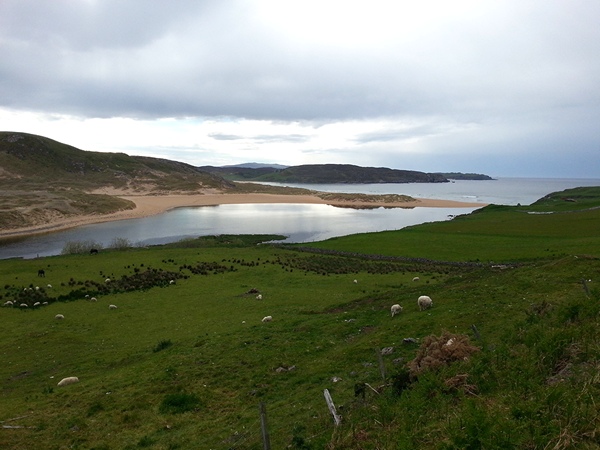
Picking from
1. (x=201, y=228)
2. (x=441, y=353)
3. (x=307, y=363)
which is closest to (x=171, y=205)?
(x=201, y=228)

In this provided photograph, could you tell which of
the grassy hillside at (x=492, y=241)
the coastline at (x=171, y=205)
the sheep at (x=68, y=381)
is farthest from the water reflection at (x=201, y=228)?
the sheep at (x=68, y=381)

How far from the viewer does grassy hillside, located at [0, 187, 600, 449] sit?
818 cm

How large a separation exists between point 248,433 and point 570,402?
8.25m

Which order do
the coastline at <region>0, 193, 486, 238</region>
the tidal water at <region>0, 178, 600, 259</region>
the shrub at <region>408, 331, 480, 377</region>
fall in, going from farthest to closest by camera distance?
the coastline at <region>0, 193, 486, 238</region> < the tidal water at <region>0, 178, 600, 259</region> < the shrub at <region>408, 331, 480, 377</region>

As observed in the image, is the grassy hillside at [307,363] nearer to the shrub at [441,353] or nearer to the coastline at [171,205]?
the shrub at [441,353]

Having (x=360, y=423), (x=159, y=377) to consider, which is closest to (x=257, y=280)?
(x=159, y=377)

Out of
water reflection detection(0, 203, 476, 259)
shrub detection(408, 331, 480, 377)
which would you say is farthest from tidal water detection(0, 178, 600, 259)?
shrub detection(408, 331, 480, 377)

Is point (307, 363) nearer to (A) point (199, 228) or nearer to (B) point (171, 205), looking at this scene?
(A) point (199, 228)

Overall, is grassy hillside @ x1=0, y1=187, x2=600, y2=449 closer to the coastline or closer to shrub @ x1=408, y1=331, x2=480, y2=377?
shrub @ x1=408, y1=331, x2=480, y2=377

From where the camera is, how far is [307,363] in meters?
16.2

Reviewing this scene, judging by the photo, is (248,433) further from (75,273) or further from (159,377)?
(75,273)

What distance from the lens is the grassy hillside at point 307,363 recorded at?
→ 26.8ft

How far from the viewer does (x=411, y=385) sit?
10.4 m

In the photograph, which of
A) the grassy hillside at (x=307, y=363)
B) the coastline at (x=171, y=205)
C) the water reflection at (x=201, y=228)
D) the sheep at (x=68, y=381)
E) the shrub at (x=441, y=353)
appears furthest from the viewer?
the coastline at (x=171, y=205)
